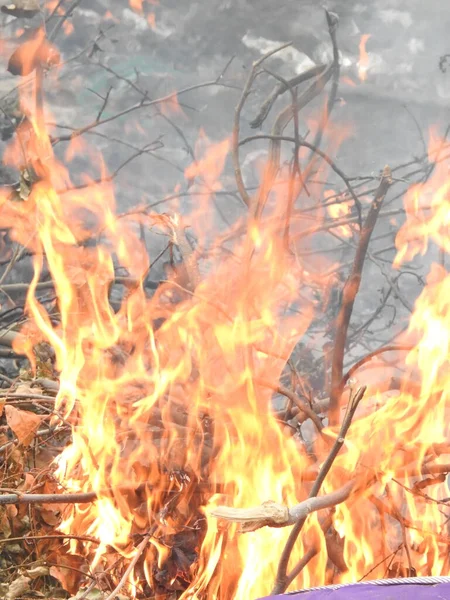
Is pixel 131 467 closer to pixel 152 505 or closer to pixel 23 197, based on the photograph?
pixel 152 505

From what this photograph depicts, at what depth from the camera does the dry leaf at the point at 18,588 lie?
5.88ft

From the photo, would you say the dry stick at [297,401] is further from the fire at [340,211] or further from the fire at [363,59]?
the fire at [363,59]

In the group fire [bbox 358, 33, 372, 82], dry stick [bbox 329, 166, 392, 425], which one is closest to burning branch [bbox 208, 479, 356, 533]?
dry stick [bbox 329, 166, 392, 425]

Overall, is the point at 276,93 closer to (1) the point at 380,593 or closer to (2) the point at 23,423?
(2) the point at 23,423

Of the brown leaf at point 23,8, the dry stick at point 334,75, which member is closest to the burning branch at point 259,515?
the dry stick at point 334,75

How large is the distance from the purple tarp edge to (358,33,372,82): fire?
10.5 feet

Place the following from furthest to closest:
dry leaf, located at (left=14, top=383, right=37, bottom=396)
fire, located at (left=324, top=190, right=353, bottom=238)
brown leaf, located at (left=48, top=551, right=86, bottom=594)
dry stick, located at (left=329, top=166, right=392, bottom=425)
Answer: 1. fire, located at (left=324, top=190, right=353, bottom=238)
2. dry leaf, located at (left=14, top=383, right=37, bottom=396)
3. dry stick, located at (left=329, top=166, right=392, bottom=425)
4. brown leaf, located at (left=48, top=551, right=86, bottom=594)

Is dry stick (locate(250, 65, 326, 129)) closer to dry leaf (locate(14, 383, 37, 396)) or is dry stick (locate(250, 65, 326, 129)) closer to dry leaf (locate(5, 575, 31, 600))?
dry leaf (locate(14, 383, 37, 396))

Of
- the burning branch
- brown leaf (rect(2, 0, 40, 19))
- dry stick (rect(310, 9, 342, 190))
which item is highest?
brown leaf (rect(2, 0, 40, 19))

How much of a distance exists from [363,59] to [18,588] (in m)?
3.28

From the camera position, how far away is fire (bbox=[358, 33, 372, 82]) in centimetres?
376

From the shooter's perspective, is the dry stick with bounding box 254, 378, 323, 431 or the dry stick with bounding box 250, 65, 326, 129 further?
the dry stick with bounding box 250, 65, 326, 129

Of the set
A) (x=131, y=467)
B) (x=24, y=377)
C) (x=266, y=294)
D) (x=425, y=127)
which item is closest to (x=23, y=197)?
(x=24, y=377)

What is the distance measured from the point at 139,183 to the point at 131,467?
215 centimetres
